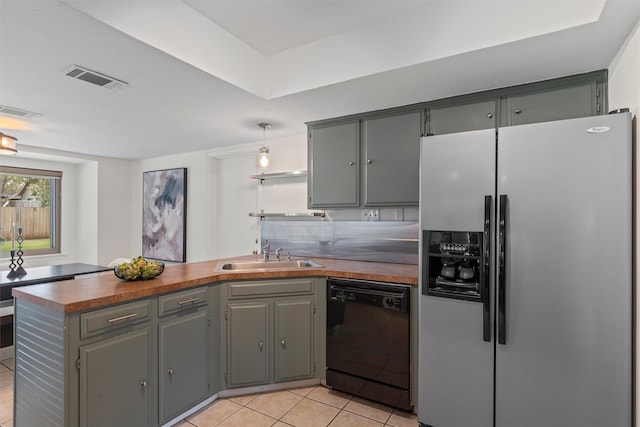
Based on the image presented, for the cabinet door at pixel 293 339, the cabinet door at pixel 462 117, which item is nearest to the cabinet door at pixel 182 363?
the cabinet door at pixel 293 339

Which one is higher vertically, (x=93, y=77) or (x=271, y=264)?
(x=93, y=77)

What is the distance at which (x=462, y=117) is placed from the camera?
2.46m

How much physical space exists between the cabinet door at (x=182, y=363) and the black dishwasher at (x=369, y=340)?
3.06 feet

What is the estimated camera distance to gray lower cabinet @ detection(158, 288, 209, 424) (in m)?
2.06

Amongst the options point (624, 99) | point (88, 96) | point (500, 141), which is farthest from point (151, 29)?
point (624, 99)

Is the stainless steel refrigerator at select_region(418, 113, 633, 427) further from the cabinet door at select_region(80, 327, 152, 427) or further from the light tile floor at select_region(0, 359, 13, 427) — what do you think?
the light tile floor at select_region(0, 359, 13, 427)

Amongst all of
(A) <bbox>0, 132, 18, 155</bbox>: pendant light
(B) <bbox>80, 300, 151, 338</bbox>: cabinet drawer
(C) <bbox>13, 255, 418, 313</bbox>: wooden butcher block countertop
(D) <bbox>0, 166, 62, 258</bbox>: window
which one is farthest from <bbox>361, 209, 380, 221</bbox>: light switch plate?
(D) <bbox>0, 166, 62, 258</bbox>: window

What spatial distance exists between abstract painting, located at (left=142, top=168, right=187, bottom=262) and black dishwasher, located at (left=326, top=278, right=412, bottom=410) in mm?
2984

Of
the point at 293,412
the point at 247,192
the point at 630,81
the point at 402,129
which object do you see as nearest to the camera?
the point at 630,81

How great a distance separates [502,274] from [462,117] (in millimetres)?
1236

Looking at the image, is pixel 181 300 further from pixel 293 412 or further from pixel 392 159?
pixel 392 159

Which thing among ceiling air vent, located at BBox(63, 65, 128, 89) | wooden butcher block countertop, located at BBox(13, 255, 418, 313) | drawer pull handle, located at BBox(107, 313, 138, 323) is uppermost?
ceiling air vent, located at BBox(63, 65, 128, 89)

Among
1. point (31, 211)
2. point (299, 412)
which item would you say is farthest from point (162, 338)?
point (31, 211)

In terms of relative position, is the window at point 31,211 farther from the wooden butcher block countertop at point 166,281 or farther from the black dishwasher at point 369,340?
the black dishwasher at point 369,340
